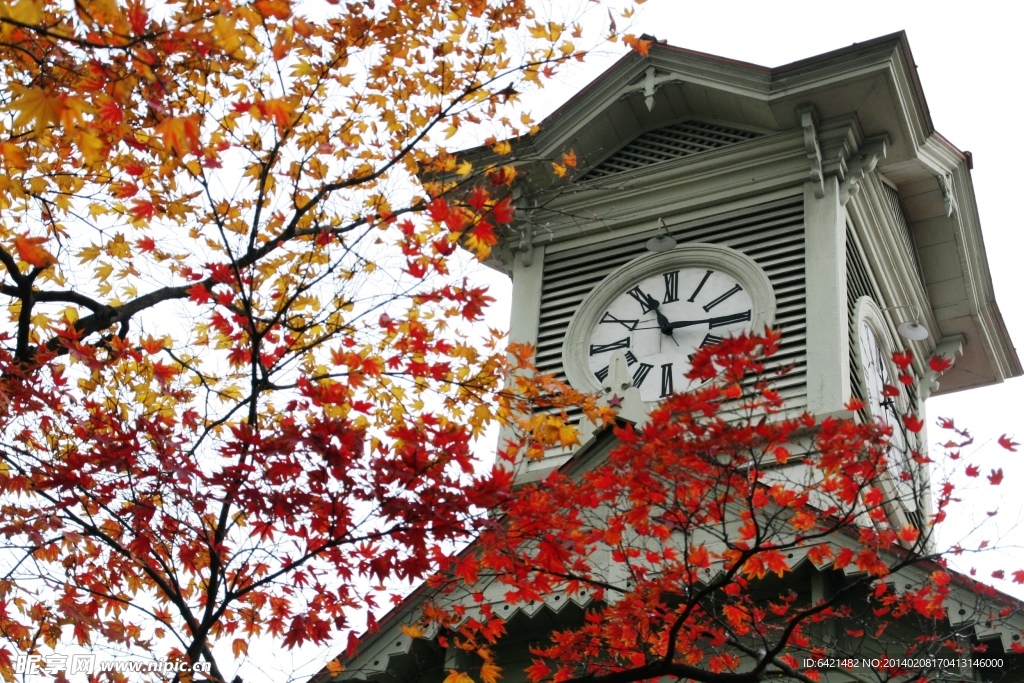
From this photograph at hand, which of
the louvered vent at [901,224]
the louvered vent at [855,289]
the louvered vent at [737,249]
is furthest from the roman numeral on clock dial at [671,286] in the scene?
the louvered vent at [901,224]

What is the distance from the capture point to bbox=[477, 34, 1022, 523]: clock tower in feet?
53.6

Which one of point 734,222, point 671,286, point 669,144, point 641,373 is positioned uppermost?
point 669,144

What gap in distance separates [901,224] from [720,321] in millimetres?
4257

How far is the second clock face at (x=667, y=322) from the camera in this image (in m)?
16.4

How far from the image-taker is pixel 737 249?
55.9 feet

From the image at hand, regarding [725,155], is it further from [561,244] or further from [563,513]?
[563,513]

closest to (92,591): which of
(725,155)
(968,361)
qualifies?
(725,155)

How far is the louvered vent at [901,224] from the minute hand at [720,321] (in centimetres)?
332

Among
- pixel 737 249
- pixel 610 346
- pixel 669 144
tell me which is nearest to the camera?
pixel 610 346

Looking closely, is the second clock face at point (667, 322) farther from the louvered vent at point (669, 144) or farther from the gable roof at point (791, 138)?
the louvered vent at point (669, 144)

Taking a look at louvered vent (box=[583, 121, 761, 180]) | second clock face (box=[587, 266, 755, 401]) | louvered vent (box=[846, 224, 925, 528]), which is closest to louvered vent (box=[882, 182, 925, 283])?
louvered vent (box=[846, 224, 925, 528])

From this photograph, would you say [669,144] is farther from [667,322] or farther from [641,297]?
[667,322]

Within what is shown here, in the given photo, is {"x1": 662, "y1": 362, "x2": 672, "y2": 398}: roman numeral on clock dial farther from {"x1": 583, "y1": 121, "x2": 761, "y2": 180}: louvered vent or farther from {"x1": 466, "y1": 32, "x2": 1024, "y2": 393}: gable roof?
{"x1": 583, "y1": 121, "x2": 761, "y2": 180}: louvered vent

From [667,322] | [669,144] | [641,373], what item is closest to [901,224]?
[669,144]
